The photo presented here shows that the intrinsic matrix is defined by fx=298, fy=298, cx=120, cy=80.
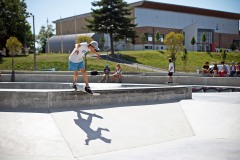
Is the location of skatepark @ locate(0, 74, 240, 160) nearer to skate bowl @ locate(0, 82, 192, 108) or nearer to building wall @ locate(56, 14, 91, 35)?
skate bowl @ locate(0, 82, 192, 108)

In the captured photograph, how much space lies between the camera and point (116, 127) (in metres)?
7.94

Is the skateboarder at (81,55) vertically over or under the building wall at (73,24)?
under

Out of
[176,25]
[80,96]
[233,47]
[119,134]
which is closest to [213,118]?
[119,134]

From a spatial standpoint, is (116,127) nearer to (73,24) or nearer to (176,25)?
(176,25)

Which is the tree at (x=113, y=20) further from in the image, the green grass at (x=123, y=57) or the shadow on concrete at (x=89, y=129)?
the shadow on concrete at (x=89, y=129)

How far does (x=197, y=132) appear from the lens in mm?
8734

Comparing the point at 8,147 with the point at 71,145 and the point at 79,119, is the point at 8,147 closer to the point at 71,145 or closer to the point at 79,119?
the point at 71,145

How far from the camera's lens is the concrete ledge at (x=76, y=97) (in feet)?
26.7

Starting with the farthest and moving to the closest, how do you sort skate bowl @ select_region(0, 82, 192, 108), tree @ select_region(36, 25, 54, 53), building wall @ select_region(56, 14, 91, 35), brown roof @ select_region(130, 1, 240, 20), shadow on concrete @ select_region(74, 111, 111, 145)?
1. tree @ select_region(36, 25, 54, 53)
2. building wall @ select_region(56, 14, 91, 35)
3. brown roof @ select_region(130, 1, 240, 20)
4. skate bowl @ select_region(0, 82, 192, 108)
5. shadow on concrete @ select_region(74, 111, 111, 145)

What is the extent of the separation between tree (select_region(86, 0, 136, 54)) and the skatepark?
40.3 meters

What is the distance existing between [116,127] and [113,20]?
143 ft

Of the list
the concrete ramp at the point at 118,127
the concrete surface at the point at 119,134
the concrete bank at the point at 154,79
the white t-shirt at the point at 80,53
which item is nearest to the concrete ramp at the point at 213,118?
the concrete surface at the point at 119,134

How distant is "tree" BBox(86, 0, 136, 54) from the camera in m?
50.2

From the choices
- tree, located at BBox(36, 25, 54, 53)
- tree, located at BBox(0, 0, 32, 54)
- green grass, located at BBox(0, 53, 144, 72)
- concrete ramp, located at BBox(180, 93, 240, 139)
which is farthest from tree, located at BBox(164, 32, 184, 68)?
A: tree, located at BBox(36, 25, 54, 53)
